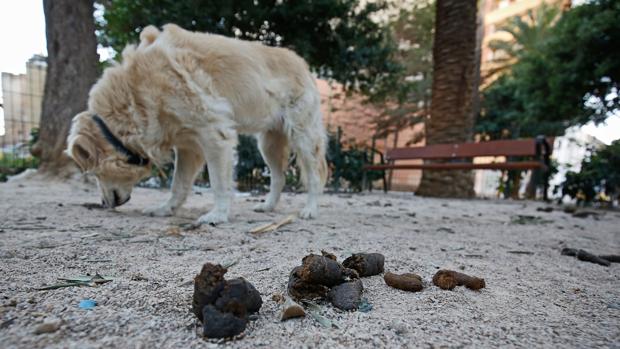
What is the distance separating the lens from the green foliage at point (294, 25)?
6402 millimetres

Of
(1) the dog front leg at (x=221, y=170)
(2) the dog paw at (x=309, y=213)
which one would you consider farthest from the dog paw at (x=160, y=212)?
(2) the dog paw at (x=309, y=213)

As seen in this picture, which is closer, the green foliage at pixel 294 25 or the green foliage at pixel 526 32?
the green foliage at pixel 294 25

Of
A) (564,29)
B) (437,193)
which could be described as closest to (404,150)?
(437,193)

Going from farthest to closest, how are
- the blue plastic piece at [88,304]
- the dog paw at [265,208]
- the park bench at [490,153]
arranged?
the park bench at [490,153], the dog paw at [265,208], the blue plastic piece at [88,304]

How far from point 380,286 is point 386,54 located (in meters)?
7.36

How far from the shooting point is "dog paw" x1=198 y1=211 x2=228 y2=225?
2.70 m

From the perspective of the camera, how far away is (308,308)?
1137 millimetres

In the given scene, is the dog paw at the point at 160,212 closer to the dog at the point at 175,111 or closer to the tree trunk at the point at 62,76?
the dog at the point at 175,111

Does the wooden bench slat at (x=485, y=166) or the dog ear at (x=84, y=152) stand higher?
the wooden bench slat at (x=485, y=166)

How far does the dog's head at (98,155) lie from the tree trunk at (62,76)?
3.39m

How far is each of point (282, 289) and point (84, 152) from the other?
2502 millimetres

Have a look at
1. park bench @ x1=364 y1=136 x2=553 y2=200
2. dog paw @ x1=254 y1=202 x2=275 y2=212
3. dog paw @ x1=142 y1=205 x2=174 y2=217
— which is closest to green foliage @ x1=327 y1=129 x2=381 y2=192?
park bench @ x1=364 y1=136 x2=553 y2=200

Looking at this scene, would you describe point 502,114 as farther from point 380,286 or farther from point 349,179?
point 380,286

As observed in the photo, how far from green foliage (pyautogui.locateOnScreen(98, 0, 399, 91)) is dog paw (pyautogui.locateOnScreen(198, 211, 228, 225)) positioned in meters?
4.93
